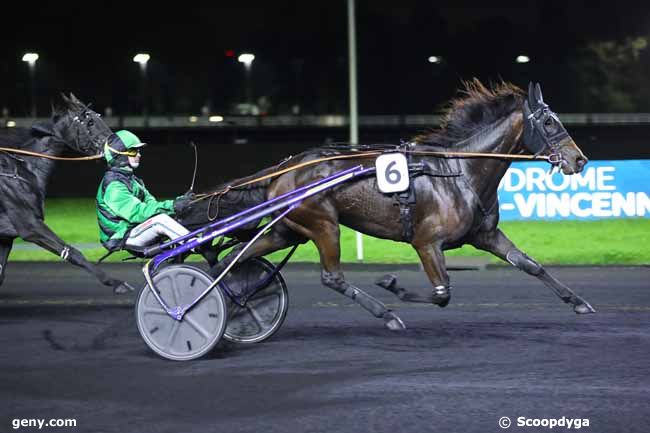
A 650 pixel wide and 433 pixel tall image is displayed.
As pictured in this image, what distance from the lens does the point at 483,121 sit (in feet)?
28.4

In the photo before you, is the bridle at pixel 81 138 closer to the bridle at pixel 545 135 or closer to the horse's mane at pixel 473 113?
the horse's mane at pixel 473 113

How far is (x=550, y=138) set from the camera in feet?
27.6

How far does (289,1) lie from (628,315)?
72172 mm

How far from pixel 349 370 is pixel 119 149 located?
2251 millimetres

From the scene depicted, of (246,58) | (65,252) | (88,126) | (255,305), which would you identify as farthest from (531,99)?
(246,58)

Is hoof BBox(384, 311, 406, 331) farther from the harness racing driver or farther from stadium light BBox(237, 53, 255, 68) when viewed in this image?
stadium light BBox(237, 53, 255, 68)

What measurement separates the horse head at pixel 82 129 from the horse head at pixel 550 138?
353 centimetres

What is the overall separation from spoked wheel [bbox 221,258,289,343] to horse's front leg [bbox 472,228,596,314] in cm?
152

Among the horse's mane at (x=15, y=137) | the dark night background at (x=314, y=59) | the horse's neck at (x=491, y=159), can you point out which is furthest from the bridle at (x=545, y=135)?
the dark night background at (x=314, y=59)

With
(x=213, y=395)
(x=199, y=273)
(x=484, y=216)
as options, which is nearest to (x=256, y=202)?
(x=199, y=273)

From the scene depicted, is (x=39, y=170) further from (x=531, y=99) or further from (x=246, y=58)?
(x=246, y=58)

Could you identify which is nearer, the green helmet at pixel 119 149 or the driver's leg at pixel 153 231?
the driver's leg at pixel 153 231

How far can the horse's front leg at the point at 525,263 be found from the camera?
835cm

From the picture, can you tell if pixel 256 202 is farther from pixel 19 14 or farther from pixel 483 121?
pixel 19 14
